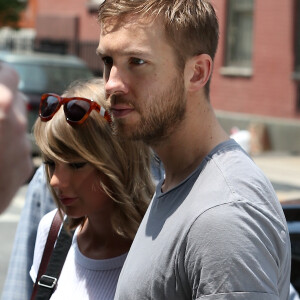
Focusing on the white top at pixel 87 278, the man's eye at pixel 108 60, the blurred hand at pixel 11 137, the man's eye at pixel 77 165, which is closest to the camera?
the blurred hand at pixel 11 137

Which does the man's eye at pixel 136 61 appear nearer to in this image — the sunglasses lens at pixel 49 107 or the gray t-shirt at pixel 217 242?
the gray t-shirt at pixel 217 242

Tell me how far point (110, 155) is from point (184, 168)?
2.38 feet

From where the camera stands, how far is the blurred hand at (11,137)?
1226 millimetres

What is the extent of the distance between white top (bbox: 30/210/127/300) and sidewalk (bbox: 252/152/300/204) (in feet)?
29.5

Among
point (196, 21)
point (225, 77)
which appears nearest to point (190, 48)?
point (196, 21)

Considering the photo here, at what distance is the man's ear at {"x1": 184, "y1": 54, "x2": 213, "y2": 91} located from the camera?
2.38 metres

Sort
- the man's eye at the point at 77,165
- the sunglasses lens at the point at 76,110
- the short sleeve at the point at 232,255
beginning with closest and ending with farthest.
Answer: the short sleeve at the point at 232,255 → the sunglasses lens at the point at 76,110 → the man's eye at the point at 77,165

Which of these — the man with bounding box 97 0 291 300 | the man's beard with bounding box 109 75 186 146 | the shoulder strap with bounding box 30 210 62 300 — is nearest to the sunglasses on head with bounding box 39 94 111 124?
the shoulder strap with bounding box 30 210 62 300

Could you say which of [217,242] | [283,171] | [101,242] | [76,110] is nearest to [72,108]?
[76,110]

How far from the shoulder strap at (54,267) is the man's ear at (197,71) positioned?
0.99m

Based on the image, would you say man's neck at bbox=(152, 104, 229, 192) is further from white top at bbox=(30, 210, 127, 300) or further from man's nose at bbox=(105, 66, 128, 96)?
white top at bbox=(30, 210, 127, 300)

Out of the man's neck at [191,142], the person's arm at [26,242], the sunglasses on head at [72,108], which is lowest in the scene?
the person's arm at [26,242]

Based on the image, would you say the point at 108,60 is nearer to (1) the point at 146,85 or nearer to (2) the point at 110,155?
(1) the point at 146,85

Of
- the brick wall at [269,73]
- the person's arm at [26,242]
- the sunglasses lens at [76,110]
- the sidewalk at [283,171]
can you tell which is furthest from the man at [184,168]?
the brick wall at [269,73]
